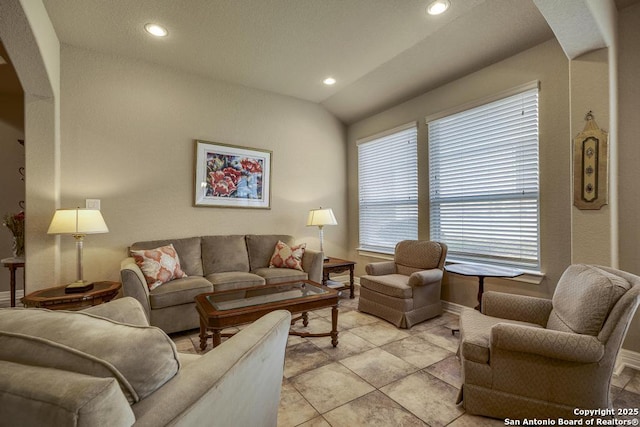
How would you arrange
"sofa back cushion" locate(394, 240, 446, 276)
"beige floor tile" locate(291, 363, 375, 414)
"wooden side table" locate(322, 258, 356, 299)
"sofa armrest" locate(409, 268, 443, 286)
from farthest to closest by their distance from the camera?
"wooden side table" locate(322, 258, 356, 299) → "sofa back cushion" locate(394, 240, 446, 276) → "sofa armrest" locate(409, 268, 443, 286) → "beige floor tile" locate(291, 363, 375, 414)

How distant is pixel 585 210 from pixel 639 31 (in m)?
1.46

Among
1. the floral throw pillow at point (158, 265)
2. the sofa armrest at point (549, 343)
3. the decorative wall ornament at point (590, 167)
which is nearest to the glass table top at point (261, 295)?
the floral throw pillow at point (158, 265)

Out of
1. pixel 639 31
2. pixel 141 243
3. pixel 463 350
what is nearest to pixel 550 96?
pixel 639 31

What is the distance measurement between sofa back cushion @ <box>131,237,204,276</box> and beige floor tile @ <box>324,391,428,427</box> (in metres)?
2.34

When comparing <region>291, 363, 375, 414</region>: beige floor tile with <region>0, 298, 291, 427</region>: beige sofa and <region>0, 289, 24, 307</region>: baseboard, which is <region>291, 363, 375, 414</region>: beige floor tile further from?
<region>0, 289, 24, 307</region>: baseboard

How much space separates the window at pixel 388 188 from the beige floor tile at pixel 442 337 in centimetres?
130

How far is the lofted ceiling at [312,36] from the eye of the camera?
2.52 m

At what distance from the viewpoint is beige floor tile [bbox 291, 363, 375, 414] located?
185 cm

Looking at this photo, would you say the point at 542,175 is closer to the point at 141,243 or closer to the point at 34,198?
the point at 141,243

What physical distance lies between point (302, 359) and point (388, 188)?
2793mm

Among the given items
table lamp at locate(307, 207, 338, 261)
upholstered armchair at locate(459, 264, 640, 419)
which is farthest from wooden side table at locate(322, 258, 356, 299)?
upholstered armchair at locate(459, 264, 640, 419)

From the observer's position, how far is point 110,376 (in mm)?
714

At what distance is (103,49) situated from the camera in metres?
3.18

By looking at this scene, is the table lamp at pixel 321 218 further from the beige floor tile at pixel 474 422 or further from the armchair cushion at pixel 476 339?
the beige floor tile at pixel 474 422
